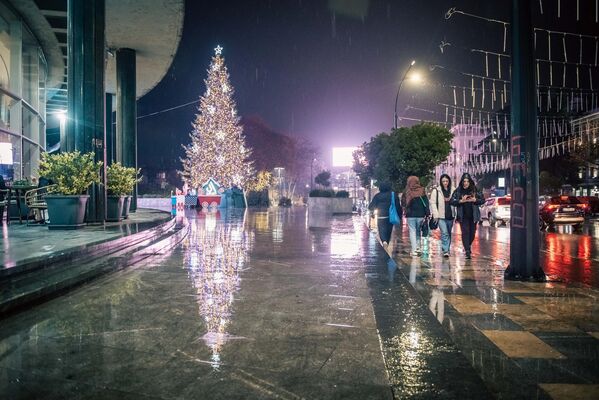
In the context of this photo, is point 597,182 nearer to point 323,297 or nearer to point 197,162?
point 197,162

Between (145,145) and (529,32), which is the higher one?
(145,145)

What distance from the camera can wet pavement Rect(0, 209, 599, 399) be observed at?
345 cm

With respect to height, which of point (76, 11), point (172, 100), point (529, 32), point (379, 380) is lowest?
point (379, 380)

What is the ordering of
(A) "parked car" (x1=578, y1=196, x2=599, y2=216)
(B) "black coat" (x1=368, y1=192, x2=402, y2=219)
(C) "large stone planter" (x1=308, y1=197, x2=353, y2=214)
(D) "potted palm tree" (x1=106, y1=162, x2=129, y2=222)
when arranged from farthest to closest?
(C) "large stone planter" (x1=308, y1=197, x2=353, y2=214) → (A) "parked car" (x1=578, y1=196, x2=599, y2=216) → (D) "potted palm tree" (x1=106, y1=162, x2=129, y2=222) → (B) "black coat" (x1=368, y1=192, x2=402, y2=219)

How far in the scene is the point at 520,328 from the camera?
494cm

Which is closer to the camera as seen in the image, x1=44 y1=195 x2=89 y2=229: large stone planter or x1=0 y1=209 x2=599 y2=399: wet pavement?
x1=0 y1=209 x2=599 y2=399: wet pavement

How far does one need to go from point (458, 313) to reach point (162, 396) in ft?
11.6

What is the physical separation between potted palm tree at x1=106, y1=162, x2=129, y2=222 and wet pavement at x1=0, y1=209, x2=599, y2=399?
7.22 metres

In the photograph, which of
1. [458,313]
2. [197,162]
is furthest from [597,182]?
[458,313]

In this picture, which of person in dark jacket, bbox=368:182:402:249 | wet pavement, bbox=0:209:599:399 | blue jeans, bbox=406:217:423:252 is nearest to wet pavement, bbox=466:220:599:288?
wet pavement, bbox=0:209:599:399

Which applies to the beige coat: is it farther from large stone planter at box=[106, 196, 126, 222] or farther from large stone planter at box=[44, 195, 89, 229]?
large stone planter at box=[106, 196, 126, 222]

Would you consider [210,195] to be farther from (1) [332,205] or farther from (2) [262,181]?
(2) [262,181]

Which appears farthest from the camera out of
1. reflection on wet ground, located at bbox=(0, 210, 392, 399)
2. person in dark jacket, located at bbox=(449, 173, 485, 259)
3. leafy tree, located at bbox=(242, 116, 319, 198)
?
leafy tree, located at bbox=(242, 116, 319, 198)

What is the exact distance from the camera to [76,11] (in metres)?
13.2
